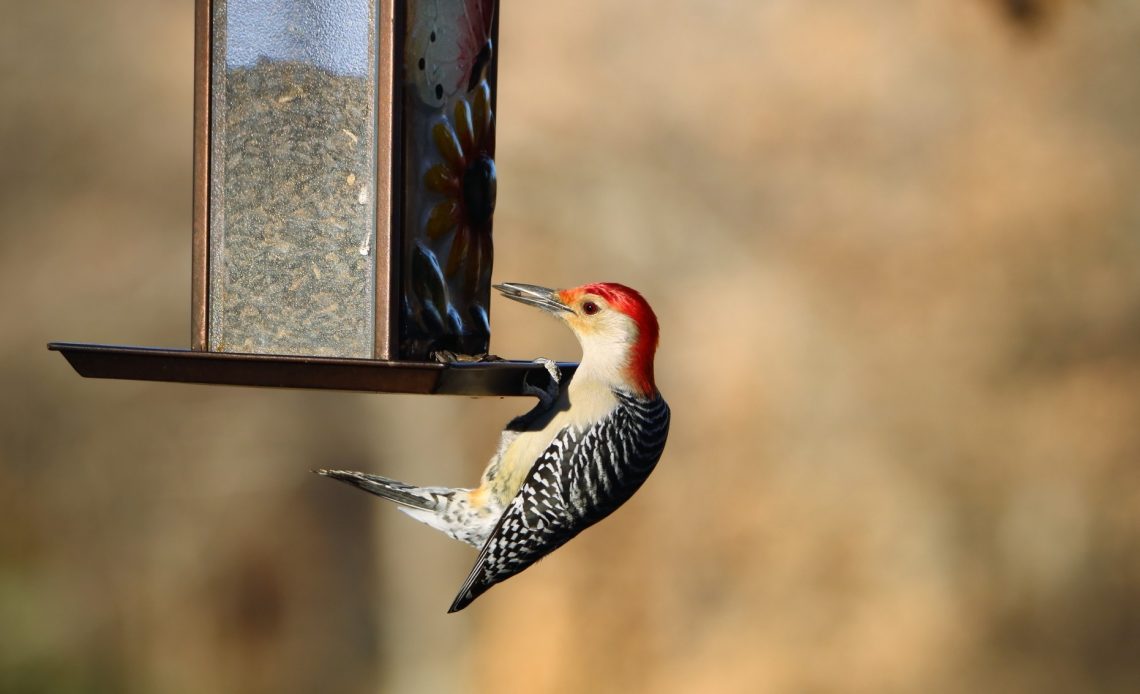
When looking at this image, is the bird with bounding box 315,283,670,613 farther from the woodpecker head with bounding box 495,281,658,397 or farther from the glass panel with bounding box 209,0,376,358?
the glass panel with bounding box 209,0,376,358

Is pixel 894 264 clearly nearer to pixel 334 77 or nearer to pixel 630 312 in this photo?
pixel 630 312

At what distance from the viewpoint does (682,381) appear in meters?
4.90

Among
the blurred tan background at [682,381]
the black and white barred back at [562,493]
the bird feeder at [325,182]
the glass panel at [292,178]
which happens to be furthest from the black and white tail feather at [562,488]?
the blurred tan background at [682,381]

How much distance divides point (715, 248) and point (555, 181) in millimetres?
641

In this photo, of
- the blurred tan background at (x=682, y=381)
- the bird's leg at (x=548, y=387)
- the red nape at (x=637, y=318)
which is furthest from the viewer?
the blurred tan background at (x=682, y=381)

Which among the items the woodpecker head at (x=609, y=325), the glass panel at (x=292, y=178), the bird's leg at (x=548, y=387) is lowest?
the bird's leg at (x=548, y=387)

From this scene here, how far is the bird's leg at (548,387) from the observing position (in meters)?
2.97

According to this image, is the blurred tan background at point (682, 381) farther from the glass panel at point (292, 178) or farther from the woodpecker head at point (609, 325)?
the glass panel at point (292, 178)

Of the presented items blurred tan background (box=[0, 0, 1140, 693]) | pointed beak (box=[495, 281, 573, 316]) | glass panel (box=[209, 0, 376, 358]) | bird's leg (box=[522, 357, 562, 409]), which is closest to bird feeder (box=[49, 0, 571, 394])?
glass panel (box=[209, 0, 376, 358])

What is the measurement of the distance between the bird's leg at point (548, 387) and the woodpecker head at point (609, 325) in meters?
0.12

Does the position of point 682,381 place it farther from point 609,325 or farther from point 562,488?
point 562,488

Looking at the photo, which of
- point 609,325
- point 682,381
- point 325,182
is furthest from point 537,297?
point 682,381

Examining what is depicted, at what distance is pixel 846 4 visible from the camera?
16.6 feet

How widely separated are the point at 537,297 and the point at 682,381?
178 cm
